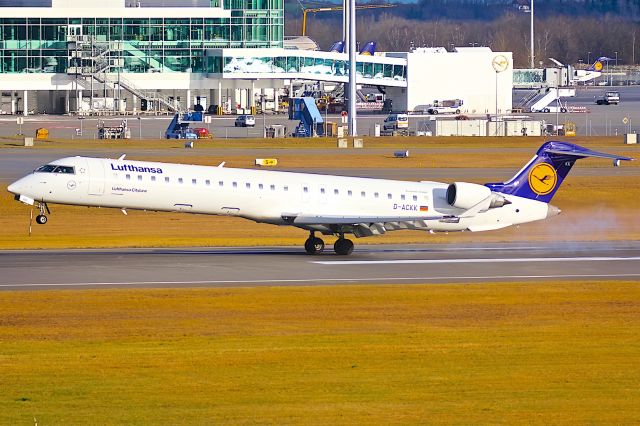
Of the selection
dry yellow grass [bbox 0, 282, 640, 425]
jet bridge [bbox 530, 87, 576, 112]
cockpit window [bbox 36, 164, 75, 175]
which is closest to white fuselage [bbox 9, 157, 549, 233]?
cockpit window [bbox 36, 164, 75, 175]

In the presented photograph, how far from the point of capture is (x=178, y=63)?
157500 mm

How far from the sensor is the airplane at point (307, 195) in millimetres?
44062

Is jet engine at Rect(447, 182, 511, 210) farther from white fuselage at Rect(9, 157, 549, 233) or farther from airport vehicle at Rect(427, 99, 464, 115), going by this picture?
airport vehicle at Rect(427, 99, 464, 115)

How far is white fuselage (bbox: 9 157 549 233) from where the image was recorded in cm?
4400

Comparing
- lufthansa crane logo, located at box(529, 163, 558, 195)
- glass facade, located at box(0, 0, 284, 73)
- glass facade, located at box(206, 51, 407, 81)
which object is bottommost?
lufthansa crane logo, located at box(529, 163, 558, 195)

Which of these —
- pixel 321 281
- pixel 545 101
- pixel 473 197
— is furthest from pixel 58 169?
pixel 545 101

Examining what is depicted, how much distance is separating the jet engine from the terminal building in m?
111

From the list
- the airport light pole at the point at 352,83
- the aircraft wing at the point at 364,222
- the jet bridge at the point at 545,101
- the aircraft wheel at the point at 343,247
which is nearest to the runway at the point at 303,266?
the aircraft wheel at the point at 343,247

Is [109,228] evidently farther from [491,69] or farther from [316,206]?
[491,69]

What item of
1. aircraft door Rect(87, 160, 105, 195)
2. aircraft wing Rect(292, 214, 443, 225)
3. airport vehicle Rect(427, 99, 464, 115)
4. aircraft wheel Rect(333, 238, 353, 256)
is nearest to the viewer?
aircraft door Rect(87, 160, 105, 195)

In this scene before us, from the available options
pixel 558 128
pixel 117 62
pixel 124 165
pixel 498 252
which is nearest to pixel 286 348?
A: pixel 124 165

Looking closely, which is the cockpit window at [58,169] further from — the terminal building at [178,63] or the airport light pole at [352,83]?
the terminal building at [178,63]

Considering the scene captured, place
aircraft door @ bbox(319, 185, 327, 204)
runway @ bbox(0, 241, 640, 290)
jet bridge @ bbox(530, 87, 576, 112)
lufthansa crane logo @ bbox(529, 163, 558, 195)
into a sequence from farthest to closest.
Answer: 1. jet bridge @ bbox(530, 87, 576, 112)
2. lufthansa crane logo @ bbox(529, 163, 558, 195)
3. aircraft door @ bbox(319, 185, 327, 204)
4. runway @ bbox(0, 241, 640, 290)

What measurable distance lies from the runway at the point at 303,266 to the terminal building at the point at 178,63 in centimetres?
10735
